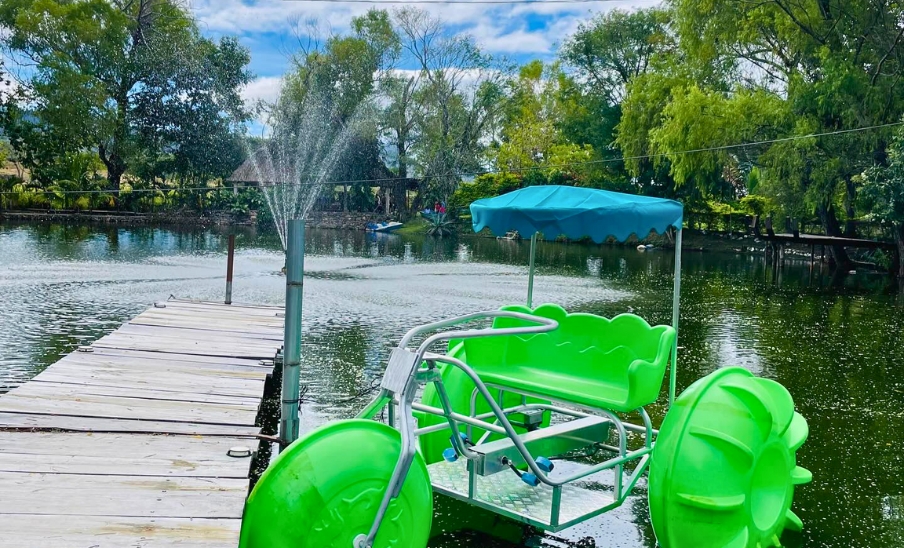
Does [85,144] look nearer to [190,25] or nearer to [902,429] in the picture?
[190,25]

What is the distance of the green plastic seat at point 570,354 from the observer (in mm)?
5227

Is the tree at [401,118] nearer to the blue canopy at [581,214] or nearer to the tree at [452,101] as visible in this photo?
the tree at [452,101]

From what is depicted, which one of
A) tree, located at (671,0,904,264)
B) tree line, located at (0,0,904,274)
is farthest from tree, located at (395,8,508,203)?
tree, located at (671,0,904,264)

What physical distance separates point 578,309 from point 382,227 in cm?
3206

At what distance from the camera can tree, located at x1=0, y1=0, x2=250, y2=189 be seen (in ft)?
141

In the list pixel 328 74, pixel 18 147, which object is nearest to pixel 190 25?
pixel 328 74

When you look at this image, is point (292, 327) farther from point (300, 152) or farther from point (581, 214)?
point (300, 152)

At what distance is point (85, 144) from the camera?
44.3 m

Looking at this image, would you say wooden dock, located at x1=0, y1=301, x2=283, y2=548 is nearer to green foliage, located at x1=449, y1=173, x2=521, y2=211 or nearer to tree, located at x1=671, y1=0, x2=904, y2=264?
tree, located at x1=671, y1=0, x2=904, y2=264

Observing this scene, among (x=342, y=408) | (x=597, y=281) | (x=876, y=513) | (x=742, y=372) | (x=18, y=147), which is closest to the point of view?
(x=742, y=372)

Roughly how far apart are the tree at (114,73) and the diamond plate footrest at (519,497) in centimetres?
4366

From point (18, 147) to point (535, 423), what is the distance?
44.2 meters

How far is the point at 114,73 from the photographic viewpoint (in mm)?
45500

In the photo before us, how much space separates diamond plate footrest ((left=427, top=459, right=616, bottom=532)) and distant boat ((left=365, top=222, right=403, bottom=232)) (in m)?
42.0
